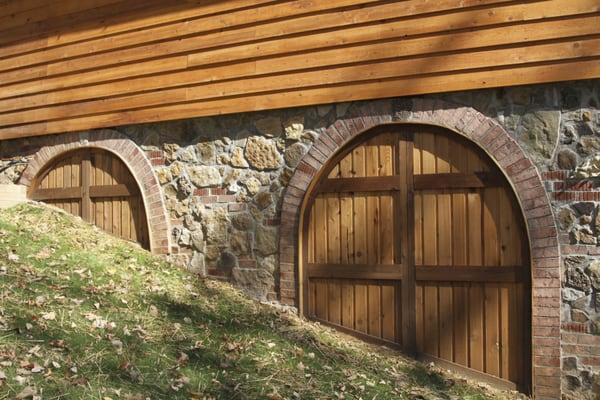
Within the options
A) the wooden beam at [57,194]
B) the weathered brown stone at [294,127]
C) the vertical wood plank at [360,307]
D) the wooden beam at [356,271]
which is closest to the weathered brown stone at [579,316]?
the wooden beam at [356,271]

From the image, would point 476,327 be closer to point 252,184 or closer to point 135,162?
point 252,184

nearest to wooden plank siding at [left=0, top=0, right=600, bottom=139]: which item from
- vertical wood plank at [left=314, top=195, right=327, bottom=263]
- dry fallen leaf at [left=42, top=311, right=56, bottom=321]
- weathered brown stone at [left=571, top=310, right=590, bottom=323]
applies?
vertical wood plank at [left=314, top=195, right=327, bottom=263]

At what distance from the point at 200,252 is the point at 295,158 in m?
1.54

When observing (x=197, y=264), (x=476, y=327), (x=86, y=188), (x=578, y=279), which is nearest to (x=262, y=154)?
(x=197, y=264)

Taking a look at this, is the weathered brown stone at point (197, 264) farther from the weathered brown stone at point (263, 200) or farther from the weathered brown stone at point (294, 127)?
the weathered brown stone at point (294, 127)

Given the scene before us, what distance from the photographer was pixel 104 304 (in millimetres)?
5105

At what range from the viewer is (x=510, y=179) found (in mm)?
5203

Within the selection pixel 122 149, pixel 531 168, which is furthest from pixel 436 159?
pixel 122 149

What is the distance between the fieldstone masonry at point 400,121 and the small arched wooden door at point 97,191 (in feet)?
1.27

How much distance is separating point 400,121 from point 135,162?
3.18m

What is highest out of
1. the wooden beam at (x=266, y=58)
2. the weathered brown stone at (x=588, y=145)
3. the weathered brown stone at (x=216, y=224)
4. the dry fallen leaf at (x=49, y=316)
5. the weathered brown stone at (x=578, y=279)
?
the wooden beam at (x=266, y=58)

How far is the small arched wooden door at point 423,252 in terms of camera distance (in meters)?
5.32

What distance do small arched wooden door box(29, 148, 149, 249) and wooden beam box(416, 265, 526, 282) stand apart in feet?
10.8

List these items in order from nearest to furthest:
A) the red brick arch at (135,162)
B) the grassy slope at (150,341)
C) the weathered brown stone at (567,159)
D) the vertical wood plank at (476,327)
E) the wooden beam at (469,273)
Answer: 1. the grassy slope at (150,341)
2. the weathered brown stone at (567,159)
3. the wooden beam at (469,273)
4. the vertical wood plank at (476,327)
5. the red brick arch at (135,162)
